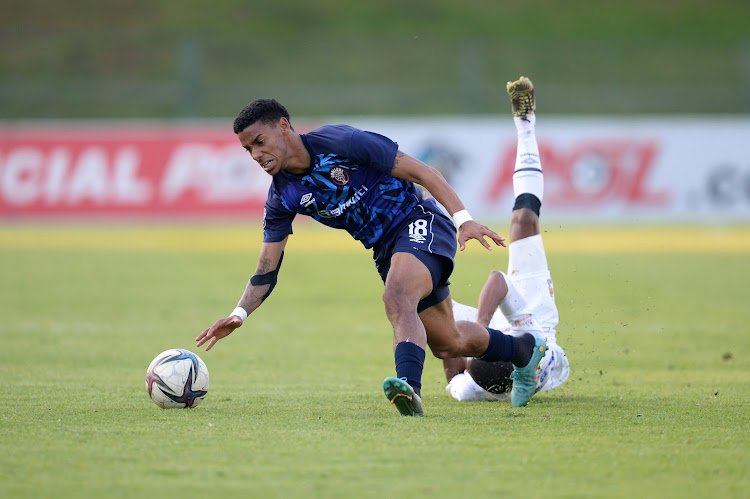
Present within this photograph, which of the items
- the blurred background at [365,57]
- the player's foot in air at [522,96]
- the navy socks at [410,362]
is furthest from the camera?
the blurred background at [365,57]

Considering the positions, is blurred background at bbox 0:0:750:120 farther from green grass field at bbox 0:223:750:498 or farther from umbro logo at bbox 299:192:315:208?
umbro logo at bbox 299:192:315:208

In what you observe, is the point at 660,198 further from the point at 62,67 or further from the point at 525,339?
the point at 62,67

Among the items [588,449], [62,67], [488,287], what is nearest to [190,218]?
[62,67]

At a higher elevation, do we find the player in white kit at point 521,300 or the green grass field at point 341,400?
the player in white kit at point 521,300

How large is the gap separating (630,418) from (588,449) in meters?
1.02

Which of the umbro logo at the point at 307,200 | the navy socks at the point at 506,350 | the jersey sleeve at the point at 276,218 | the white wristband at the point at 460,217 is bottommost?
the navy socks at the point at 506,350

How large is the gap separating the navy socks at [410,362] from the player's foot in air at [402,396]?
8 cm

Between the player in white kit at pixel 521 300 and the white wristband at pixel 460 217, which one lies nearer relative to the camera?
the white wristband at pixel 460 217

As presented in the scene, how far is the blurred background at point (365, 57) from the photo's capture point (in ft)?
102

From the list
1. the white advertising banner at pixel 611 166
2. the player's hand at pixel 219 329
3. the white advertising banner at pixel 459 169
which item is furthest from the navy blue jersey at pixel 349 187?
the white advertising banner at pixel 611 166

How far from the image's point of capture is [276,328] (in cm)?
1087

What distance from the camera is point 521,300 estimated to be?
692 cm

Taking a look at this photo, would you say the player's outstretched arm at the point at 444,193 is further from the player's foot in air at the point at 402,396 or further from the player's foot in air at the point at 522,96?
the player's foot in air at the point at 522,96

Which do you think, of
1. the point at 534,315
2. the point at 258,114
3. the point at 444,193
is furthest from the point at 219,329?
the point at 534,315
